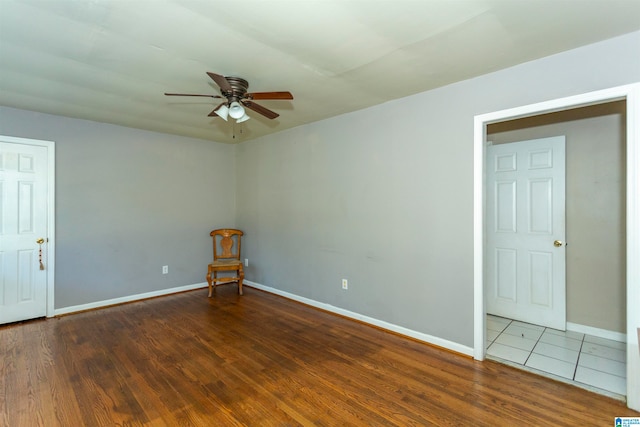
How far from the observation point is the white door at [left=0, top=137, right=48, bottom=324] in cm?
346

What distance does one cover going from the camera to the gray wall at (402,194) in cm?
242

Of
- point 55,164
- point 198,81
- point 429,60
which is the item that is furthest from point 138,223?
point 429,60

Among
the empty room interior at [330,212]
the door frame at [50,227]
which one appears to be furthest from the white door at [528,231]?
the door frame at [50,227]

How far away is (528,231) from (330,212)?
235 cm

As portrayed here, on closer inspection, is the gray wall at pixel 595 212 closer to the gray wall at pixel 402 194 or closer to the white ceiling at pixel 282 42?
the gray wall at pixel 402 194

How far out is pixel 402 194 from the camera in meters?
3.19

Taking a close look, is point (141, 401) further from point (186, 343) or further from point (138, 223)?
point (138, 223)

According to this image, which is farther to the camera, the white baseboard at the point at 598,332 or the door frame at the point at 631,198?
the white baseboard at the point at 598,332

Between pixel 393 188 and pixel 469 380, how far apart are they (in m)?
1.85

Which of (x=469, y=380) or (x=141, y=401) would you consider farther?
(x=469, y=380)

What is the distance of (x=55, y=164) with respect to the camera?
3750 millimetres

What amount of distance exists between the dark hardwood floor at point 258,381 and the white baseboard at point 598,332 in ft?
4.37

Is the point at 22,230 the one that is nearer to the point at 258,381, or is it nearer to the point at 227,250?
the point at 227,250

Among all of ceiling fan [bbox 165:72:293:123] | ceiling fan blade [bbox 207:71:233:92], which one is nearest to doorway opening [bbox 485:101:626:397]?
ceiling fan [bbox 165:72:293:123]
